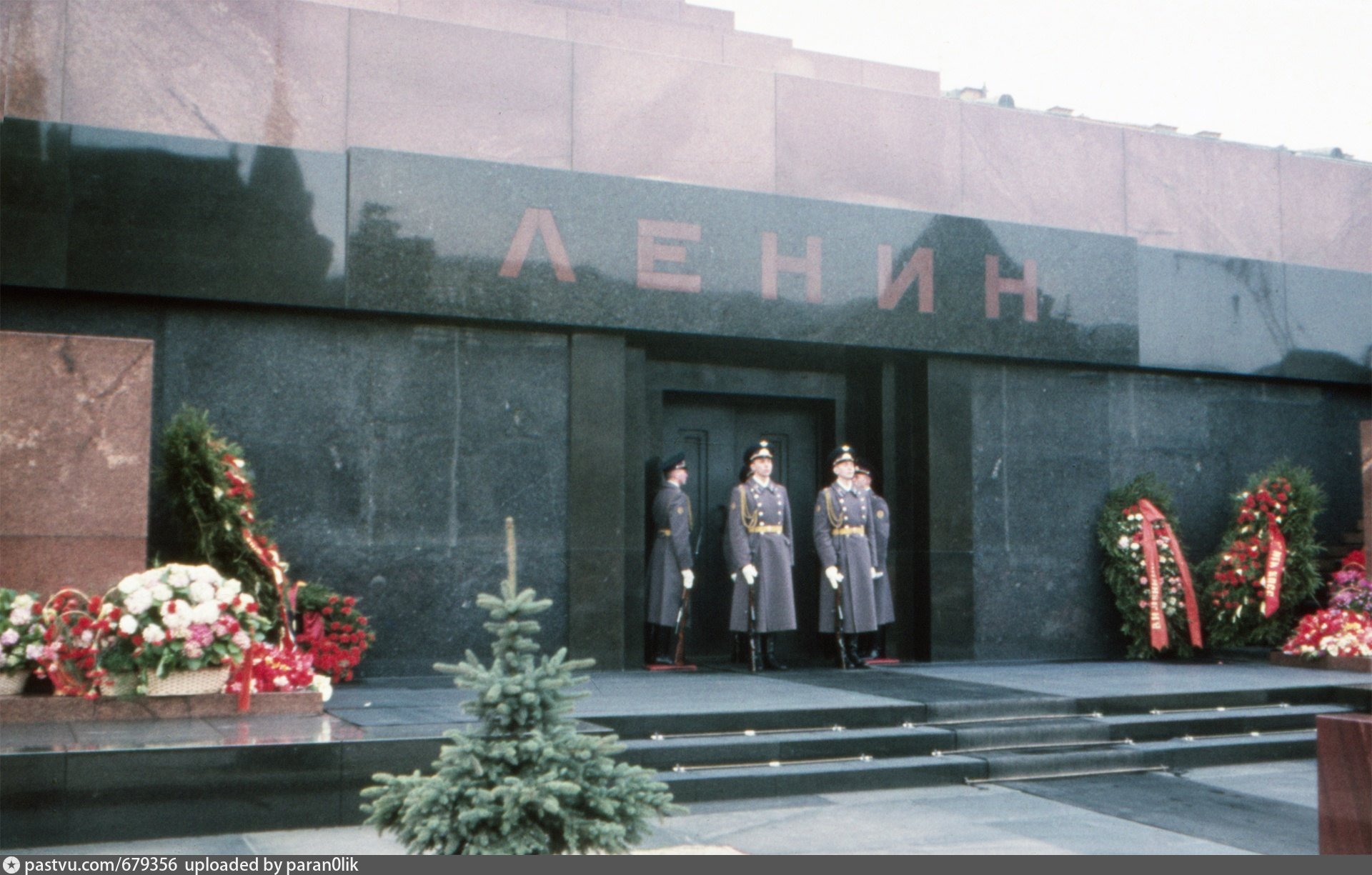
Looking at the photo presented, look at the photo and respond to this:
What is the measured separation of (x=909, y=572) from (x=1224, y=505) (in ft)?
12.1

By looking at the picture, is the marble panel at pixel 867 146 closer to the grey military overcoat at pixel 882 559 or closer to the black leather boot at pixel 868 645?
the grey military overcoat at pixel 882 559

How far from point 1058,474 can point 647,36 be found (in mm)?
5688

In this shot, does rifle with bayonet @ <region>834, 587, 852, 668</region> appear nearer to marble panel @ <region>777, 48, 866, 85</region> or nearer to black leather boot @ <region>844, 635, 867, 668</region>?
black leather boot @ <region>844, 635, 867, 668</region>

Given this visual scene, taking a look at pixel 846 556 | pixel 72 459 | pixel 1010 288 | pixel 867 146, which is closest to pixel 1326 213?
pixel 1010 288

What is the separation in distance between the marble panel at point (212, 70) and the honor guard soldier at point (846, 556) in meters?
4.97

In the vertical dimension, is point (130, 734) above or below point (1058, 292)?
below

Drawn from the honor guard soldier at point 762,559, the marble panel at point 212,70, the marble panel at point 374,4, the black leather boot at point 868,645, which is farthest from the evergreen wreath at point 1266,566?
the marble panel at point 374,4

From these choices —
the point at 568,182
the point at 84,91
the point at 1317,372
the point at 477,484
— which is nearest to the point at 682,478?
the point at 477,484

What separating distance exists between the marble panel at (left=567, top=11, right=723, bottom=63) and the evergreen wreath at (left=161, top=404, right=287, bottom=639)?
509cm

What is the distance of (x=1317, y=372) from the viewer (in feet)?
46.8

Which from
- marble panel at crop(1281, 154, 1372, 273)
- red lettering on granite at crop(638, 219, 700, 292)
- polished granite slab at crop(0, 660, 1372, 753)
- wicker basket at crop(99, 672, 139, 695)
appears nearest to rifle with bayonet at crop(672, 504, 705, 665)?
polished granite slab at crop(0, 660, 1372, 753)

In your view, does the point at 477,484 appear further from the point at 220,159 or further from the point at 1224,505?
the point at 1224,505

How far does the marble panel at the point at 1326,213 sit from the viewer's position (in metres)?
14.6

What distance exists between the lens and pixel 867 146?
12492 mm
